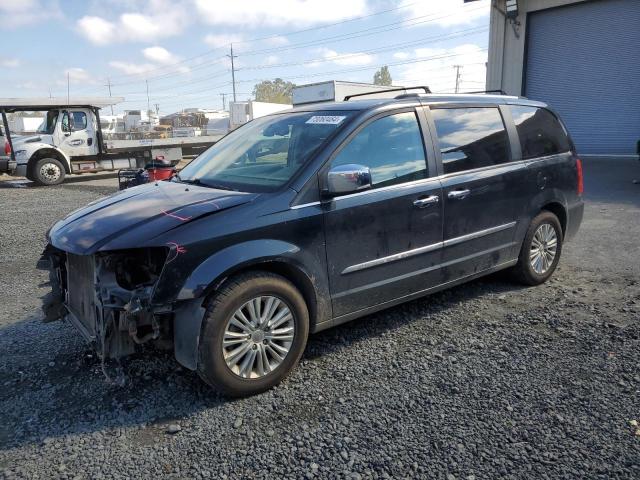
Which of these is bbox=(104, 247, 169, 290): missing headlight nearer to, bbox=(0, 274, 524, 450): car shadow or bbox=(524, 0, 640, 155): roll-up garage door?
bbox=(0, 274, 524, 450): car shadow

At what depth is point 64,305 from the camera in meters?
3.55

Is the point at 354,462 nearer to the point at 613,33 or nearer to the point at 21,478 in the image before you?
the point at 21,478

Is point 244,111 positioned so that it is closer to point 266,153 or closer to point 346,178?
point 266,153

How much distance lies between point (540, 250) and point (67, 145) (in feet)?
51.2

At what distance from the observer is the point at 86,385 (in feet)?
10.5

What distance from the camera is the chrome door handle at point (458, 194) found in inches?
154

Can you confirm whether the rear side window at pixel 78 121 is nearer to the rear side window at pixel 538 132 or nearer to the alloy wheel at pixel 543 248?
the rear side window at pixel 538 132

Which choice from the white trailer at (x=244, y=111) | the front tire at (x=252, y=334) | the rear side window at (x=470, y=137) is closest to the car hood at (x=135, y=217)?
the front tire at (x=252, y=334)

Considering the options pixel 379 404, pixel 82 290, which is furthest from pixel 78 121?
pixel 379 404

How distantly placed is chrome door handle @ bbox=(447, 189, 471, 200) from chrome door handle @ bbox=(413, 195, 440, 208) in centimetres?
15

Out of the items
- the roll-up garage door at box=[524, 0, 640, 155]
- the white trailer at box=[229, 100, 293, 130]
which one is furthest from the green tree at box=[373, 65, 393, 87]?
the roll-up garage door at box=[524, 0, 640, 155]

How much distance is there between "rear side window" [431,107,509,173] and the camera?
4.01 metres

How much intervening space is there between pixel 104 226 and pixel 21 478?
141cm

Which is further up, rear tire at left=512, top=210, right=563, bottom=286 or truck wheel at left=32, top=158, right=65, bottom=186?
truck wheel at left=32, top=158, right=65, bottom=186
